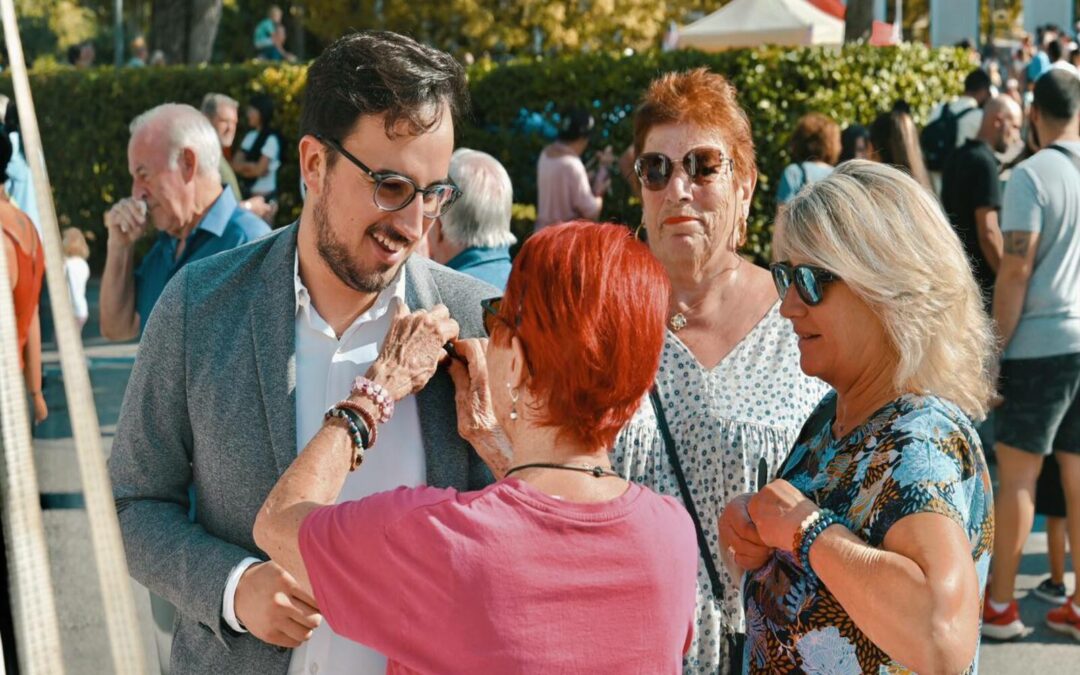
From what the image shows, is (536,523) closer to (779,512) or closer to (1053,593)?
(779,512)

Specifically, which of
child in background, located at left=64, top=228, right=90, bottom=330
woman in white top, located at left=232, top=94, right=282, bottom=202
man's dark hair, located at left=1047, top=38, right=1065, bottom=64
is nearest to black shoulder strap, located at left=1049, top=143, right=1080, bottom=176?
child in background, located at left=64, top=228, right=90, bottom=330

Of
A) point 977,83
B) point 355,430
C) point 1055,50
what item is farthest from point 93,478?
point 1055,50

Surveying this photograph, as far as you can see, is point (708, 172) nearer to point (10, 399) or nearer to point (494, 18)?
point (10, 399)

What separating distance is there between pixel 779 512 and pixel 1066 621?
3.75 meters

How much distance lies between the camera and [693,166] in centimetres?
289

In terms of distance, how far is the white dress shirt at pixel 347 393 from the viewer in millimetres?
2230

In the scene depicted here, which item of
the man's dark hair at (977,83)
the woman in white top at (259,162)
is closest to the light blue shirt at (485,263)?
the woman in white top at (259,162)

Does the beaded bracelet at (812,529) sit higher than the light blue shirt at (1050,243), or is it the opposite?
the beaded bracelet at (812,529)

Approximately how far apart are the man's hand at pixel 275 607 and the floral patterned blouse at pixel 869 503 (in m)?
0.82

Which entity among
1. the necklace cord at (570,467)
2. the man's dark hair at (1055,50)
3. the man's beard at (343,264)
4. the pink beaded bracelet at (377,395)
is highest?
the man's beard at (343,264)

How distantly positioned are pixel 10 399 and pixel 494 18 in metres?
20.3

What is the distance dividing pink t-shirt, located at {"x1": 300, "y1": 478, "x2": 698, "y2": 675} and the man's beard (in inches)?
21.7

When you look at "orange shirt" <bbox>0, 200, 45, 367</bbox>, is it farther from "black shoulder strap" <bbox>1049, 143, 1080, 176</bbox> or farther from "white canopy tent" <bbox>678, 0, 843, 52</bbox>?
"white canopy tent" <bbox>678, 0, 843, 52</bbox>

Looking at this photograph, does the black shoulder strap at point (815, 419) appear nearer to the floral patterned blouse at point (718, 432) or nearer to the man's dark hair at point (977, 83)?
the floral patterned blouse at point (718, 432)
